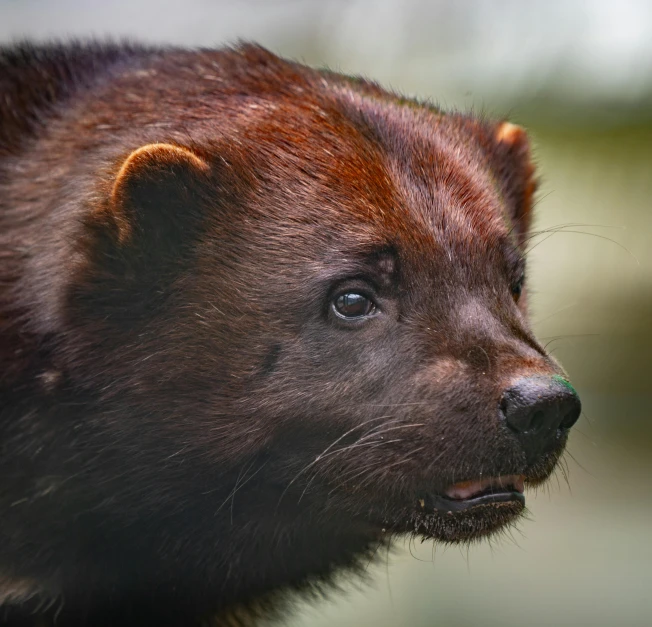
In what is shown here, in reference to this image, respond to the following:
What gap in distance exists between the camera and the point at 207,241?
1.98 metres

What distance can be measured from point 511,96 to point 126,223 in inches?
135

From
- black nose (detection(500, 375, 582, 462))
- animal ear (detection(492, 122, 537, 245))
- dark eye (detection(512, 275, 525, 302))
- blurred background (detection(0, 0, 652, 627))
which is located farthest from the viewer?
blurred background (detection(0, 0, 652, 627))

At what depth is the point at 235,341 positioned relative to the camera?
1917mm

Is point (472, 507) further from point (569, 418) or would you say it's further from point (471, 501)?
point (569, 418)

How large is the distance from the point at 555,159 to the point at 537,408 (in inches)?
146

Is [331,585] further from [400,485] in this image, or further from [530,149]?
[530,149]

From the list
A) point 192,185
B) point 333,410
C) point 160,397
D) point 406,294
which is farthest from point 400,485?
point 192,185

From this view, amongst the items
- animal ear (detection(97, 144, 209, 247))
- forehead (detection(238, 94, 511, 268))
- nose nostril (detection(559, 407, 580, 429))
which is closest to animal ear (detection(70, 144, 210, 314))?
animal ear (detection(97, 144, 209, 247))

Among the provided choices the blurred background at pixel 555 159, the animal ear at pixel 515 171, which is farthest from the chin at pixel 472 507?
the blurred background at pixel 555 159

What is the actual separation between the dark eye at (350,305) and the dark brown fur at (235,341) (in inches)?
0.8

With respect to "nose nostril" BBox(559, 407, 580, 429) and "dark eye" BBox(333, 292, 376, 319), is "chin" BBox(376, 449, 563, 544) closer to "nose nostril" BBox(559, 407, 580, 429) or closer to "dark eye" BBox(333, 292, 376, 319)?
"nose nostril" BBox(559, 407, 580, 429)

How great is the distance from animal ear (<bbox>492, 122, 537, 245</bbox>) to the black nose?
85 cm

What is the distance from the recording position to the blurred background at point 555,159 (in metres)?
4.25

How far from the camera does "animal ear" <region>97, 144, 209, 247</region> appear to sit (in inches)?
74.7
